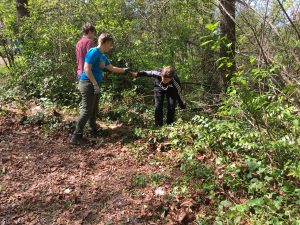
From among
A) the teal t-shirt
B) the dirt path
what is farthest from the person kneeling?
the dirt path

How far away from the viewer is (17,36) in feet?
30.9

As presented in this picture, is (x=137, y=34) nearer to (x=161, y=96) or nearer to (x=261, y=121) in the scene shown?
(x=161, y=96)

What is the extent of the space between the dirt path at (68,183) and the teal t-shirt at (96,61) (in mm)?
1230

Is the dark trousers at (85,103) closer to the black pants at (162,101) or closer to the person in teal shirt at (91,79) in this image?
the person in teal shirt at (91,79)

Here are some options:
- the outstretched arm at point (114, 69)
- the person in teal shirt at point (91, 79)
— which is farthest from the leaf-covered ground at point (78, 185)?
the outstretched arm at point (114, 69)

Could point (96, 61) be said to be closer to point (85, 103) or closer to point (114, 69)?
point (114, 69)

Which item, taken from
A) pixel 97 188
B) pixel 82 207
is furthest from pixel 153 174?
pixel 82 207

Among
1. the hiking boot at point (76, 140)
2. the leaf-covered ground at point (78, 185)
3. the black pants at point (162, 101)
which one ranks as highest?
the black pants at point (162, 101)

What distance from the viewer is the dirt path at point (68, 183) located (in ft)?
13.1

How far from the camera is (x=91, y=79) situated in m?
5.56

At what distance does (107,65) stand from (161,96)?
3.92ft

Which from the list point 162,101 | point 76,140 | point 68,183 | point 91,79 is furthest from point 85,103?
point 68,183

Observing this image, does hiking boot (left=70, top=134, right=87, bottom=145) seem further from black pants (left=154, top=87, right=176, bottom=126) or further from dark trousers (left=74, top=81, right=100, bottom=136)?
black pants (left=154, top=87, right=176, bottom=126)

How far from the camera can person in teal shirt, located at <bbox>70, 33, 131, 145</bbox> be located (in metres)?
5.56
